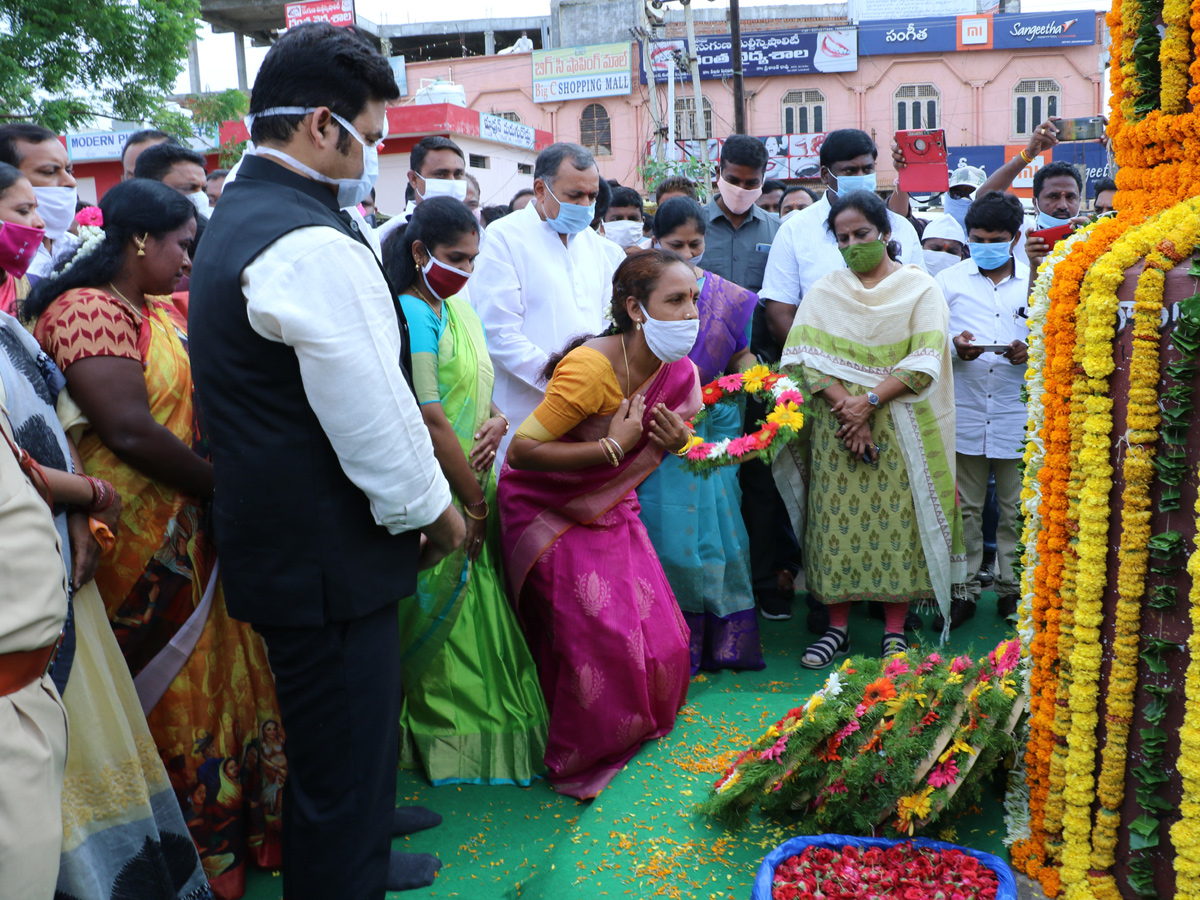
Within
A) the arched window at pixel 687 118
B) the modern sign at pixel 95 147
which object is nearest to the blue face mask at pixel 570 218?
the modern sign at pixel 95 147

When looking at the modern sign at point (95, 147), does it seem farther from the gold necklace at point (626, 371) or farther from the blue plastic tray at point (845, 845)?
the blue plastic tray at point (845, 845)

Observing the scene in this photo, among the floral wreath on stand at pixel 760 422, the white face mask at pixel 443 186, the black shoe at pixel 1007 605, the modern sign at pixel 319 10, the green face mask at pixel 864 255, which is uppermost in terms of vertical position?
the modern sign at pixel 319 10

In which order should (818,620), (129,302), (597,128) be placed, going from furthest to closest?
(597,128), (818,620), (129,302)

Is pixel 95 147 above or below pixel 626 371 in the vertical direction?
above

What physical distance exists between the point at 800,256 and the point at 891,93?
85.8 feet

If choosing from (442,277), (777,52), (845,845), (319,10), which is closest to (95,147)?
(319,10)

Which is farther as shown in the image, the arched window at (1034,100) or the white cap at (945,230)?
the arched window at (1034,100)

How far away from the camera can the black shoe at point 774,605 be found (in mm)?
5078

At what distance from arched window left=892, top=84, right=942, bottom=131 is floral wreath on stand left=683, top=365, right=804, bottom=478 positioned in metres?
26.8

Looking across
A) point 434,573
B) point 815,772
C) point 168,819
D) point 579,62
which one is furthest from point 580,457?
point 579,62

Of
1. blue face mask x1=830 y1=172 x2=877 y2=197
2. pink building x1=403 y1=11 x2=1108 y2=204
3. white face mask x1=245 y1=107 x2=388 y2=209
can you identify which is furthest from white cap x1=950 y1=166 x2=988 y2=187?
pink building x1=403 y1=11 x2=1108 y2=204

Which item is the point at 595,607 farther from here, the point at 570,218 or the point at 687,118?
the point at 687,118

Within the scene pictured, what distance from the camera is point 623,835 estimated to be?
298 cm

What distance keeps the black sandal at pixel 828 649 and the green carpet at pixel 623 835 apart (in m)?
0.64
